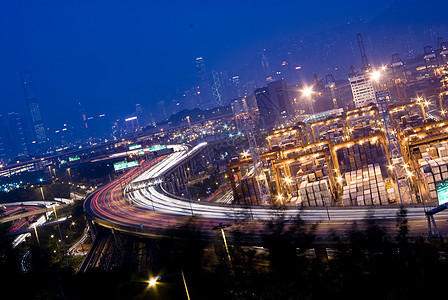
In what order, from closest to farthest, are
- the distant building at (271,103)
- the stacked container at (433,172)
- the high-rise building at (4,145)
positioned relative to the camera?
1. the stacked container at (433,172)
2. the distant building at (271,103)
3. the high-rise building at (4,145)

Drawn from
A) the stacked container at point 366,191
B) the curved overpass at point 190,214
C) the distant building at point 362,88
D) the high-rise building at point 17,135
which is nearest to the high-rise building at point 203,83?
the high-rise building at point 17,135

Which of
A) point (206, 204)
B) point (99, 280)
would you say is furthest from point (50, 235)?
point (99, 280)

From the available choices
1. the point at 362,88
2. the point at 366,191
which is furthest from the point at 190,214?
the point at 362,88

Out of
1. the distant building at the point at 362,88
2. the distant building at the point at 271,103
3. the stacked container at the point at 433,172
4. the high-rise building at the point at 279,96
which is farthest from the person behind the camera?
the high-rise building at the point at 279,96

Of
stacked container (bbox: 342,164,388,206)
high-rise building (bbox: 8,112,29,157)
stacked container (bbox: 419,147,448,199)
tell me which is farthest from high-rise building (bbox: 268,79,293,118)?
high-rise building (bbox: 8,112,29,157)

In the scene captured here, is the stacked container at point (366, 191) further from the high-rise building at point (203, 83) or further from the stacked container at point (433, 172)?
the high-rise building at point (203, 83)

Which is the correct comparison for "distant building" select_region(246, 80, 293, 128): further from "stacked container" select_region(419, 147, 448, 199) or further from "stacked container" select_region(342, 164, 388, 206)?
"stacked container" select_region(419, 147, 448, 199)

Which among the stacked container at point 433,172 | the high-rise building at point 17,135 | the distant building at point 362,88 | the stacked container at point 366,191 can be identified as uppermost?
the high-rise building at point 17,135

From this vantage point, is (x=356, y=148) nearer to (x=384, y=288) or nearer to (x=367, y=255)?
(x=367, y=255)
